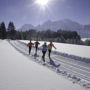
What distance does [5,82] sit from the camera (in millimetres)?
5004

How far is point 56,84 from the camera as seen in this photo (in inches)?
200

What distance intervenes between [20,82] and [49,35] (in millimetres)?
93879

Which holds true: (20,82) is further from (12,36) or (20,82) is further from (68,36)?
(68,36)

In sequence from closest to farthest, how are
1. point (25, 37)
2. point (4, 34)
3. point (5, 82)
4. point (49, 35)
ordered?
point (5, 82), point (4, 34), point (25, 37), point (49, 35)

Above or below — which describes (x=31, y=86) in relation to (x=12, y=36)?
below

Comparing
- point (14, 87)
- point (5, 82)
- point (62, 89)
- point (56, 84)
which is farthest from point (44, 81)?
point (5, 82)

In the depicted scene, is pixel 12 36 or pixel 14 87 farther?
pixel 12 36

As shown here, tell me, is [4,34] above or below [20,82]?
above

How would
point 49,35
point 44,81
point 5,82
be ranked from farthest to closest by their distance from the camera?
point 49,35
point 44,81
point 5,82

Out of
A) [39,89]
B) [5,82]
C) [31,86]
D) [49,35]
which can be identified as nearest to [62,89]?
[39,89]

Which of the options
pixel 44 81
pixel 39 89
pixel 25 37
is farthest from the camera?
pixel 25 37

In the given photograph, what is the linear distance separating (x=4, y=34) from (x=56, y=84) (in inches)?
2653

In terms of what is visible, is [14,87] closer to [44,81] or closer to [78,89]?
[44,81]

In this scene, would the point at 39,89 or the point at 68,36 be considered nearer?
the point at 39,89
